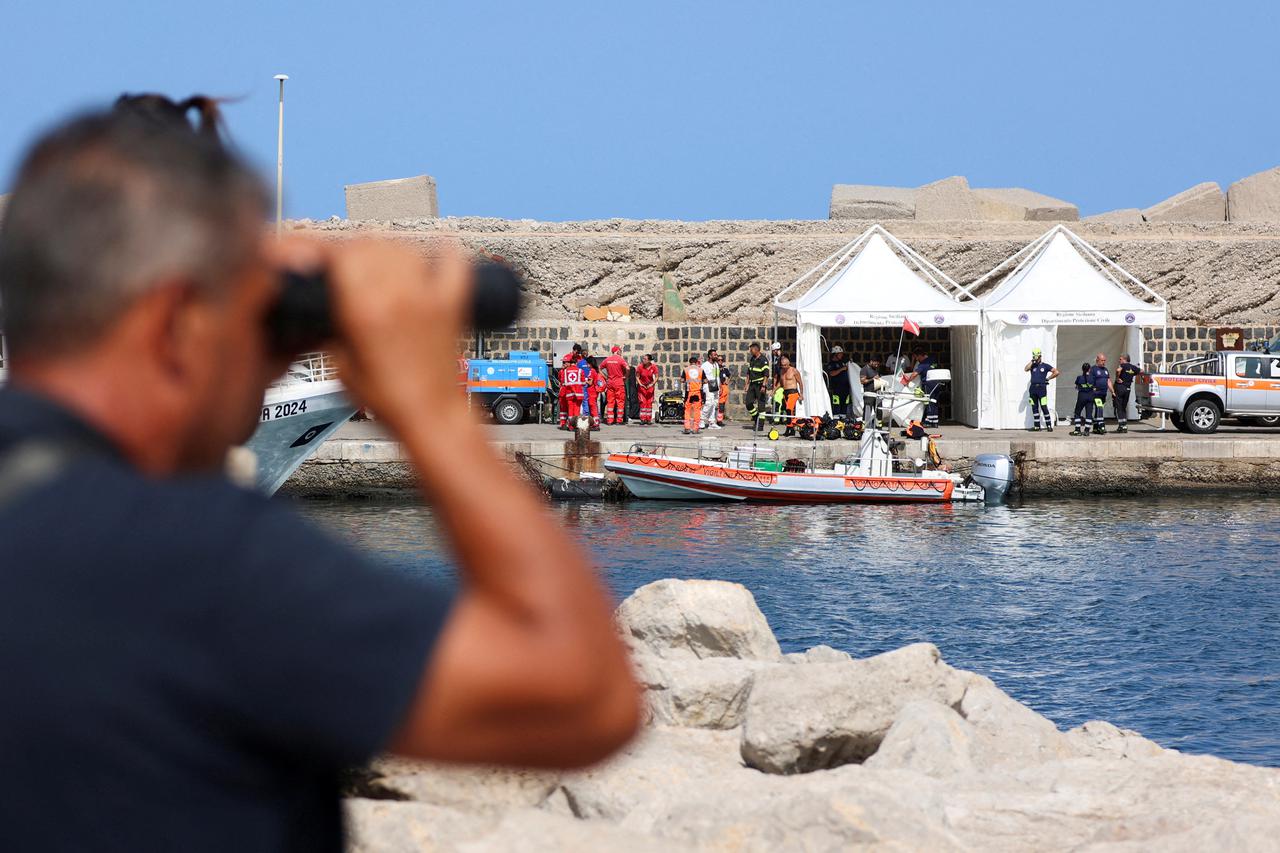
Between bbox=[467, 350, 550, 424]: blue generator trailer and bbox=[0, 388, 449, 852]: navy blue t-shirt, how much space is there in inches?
991

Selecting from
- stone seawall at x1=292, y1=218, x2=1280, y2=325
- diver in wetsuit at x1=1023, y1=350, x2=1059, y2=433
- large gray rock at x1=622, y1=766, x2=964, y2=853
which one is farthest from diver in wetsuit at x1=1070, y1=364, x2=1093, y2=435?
large gray rock at x1=622, y1=766, x2=964, y2=853

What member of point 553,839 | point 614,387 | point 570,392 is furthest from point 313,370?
point 553,839

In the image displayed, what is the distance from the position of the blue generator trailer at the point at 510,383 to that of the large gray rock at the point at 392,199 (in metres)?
14.1

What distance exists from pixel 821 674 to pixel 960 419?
2099 cm

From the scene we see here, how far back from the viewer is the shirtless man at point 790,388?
25547mm

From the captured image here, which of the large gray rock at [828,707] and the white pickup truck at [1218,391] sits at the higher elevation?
the white pickup truck at [1218,391]

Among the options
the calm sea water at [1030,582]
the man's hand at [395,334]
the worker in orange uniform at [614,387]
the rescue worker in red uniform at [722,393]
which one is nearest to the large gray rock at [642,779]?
the man's hand at [395,334]

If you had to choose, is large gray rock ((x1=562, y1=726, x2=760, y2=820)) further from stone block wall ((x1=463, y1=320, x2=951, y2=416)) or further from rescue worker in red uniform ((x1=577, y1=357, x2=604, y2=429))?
stone block wall ((x1=463, y1=320, x2=951, y2=416))

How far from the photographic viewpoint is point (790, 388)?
2566 cm

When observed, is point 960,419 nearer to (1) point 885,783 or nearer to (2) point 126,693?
(1) point 885,783

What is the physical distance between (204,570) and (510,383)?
2566 centimetres

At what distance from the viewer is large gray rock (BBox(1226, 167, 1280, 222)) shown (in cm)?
4025

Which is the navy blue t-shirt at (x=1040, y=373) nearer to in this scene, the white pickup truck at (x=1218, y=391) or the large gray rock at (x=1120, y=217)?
the white pickup truck at (x=1218, y=391)

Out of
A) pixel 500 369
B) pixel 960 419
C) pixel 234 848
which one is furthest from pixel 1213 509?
pixel 234 848
